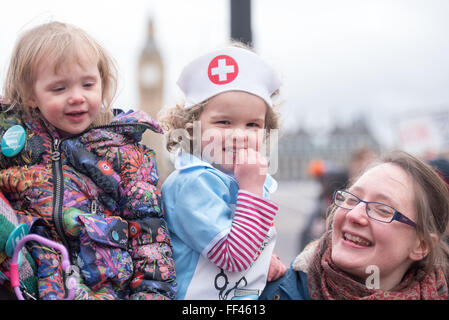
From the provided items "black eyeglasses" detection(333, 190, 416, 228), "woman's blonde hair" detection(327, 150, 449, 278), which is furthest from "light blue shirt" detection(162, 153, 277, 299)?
"woman's blonde hair" detection(327, 150, 449, 278)

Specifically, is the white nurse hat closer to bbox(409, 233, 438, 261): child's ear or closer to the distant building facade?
bbox(409, 233, 438, 261): child's ear

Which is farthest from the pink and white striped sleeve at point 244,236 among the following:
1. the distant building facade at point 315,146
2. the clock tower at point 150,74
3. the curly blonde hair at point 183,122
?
the distant building facade at point 315,146

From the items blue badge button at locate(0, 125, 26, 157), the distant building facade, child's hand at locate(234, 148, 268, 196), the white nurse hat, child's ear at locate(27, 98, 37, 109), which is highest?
the white nurse hat

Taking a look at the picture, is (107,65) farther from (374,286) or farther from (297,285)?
(374,286)

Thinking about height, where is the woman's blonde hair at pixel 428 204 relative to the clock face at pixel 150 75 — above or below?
below

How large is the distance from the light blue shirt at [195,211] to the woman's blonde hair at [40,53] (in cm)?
60

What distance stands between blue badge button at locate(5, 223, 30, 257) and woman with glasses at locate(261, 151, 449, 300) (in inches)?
45.5

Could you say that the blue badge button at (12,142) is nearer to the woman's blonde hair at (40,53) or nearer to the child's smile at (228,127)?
the woman's blonde hair at (40,53)

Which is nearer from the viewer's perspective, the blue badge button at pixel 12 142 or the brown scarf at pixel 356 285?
the blue badge button at pixel 12 142

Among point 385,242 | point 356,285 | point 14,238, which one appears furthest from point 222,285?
point 14,238

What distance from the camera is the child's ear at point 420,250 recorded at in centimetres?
224

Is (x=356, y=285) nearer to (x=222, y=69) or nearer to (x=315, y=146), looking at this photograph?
(x=222, y=69)

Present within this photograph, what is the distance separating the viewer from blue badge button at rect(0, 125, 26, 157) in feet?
6.12

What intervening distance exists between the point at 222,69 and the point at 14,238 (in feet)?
Answer: 3.67
